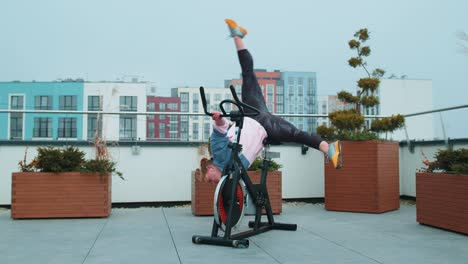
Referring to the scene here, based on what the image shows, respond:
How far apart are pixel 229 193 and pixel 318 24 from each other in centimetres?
608

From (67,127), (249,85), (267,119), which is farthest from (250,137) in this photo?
(67,127)

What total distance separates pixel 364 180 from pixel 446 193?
1.51 m

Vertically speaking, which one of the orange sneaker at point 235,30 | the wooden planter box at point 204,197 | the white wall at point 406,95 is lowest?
the wooden planter box at point 204,197

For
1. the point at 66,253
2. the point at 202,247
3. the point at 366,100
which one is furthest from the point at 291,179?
the point at 66,253

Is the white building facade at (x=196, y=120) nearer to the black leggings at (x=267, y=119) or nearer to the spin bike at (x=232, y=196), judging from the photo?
the black leggings at (x=267, y=119)

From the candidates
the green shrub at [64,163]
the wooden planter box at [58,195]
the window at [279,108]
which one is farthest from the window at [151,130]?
the window at [279,108]

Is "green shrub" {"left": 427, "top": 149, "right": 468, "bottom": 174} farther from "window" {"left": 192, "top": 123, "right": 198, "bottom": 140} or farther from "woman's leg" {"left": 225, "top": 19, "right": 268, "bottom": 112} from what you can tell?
"window" {"left": 192, "top": 123, "right": 198, "bottom": 140}

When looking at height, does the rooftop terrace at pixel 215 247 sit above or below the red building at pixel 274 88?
below

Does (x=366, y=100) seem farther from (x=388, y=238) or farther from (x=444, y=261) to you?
(x=444, y=261)

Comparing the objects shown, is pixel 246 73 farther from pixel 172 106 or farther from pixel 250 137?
pixel 172 106

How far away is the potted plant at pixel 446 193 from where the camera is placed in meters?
4.04

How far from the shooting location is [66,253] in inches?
130

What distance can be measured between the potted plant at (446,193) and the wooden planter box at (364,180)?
101 centimetres

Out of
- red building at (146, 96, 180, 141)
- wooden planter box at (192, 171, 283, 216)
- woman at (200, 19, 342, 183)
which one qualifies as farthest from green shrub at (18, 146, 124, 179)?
red building at (146, 96, 180, 141)
